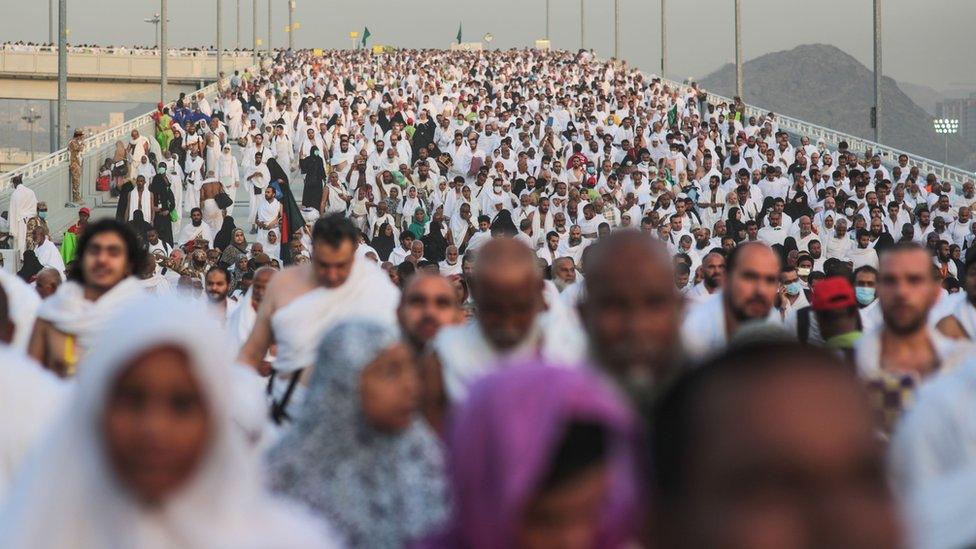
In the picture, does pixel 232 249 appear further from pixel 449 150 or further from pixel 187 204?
pixel 449 150

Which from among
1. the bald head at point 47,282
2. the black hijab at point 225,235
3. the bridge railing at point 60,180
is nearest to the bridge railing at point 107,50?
the bridge railing at point 60,180

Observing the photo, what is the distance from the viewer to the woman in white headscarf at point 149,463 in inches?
102

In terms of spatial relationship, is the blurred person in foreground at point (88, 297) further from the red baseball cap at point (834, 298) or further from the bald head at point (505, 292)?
the red baseball cap at point (834, 298)

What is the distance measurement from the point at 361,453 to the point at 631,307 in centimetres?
75

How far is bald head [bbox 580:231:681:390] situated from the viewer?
341 centimetres

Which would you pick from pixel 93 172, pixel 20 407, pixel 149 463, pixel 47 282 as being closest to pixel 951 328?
pixel 20 407

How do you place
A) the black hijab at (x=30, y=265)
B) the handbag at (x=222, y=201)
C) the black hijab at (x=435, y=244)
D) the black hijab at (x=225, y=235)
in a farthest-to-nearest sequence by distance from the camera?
the handbag at (x=222, y=201)
the black hijab at (x=435, y=244)
the black hijab at (x=225, y=235)
the black hijab at (x=30, y=265)

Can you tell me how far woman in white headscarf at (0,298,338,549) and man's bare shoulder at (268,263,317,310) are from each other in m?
3.59

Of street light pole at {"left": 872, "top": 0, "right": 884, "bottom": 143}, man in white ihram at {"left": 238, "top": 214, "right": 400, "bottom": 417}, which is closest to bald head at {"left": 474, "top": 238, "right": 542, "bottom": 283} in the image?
man in white ihram at {"left": 238, "top": 214, "right": 400, "bottom": 417}

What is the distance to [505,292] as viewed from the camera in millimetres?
4418

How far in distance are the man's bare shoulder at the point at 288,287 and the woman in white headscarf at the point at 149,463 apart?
359 centimetres

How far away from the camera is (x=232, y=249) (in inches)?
742

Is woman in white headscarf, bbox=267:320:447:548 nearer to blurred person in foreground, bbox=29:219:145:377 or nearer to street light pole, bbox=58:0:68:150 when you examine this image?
blurred person in foreground, bbox=29:219:145:377

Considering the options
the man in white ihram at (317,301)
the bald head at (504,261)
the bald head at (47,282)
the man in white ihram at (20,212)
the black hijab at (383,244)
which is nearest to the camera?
the bald head at (504,261)
